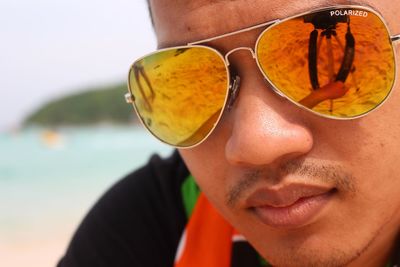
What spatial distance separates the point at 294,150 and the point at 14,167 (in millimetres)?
17875

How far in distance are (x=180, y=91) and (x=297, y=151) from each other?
0.42 meters

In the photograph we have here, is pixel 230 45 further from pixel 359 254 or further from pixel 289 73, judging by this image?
pixel 359 254

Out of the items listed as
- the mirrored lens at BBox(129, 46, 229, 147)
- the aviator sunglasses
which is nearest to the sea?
the mirrored lens at BBox(129, 46, 229, 147)

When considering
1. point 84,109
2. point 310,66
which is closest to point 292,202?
point 310,66

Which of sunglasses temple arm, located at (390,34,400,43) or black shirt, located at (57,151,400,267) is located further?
black shirt, located at (57,151,400,267)

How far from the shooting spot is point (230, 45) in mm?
1351

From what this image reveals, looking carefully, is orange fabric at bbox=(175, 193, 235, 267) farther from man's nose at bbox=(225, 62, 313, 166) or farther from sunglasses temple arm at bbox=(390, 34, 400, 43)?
sunglasses temple arm at bbox=(390, 34, 400, 43)

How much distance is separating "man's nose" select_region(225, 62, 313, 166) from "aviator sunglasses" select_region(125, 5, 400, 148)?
32 millimetres

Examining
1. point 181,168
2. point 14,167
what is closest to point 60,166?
point 14,167

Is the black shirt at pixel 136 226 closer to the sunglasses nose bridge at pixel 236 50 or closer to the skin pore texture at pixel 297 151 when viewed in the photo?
the skin pore texture at pixel 297 151

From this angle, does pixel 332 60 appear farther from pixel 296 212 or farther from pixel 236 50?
pixel 296 212

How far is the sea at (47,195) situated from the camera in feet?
23.5

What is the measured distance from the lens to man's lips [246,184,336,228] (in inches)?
53.9

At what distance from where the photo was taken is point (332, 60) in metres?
1.23
